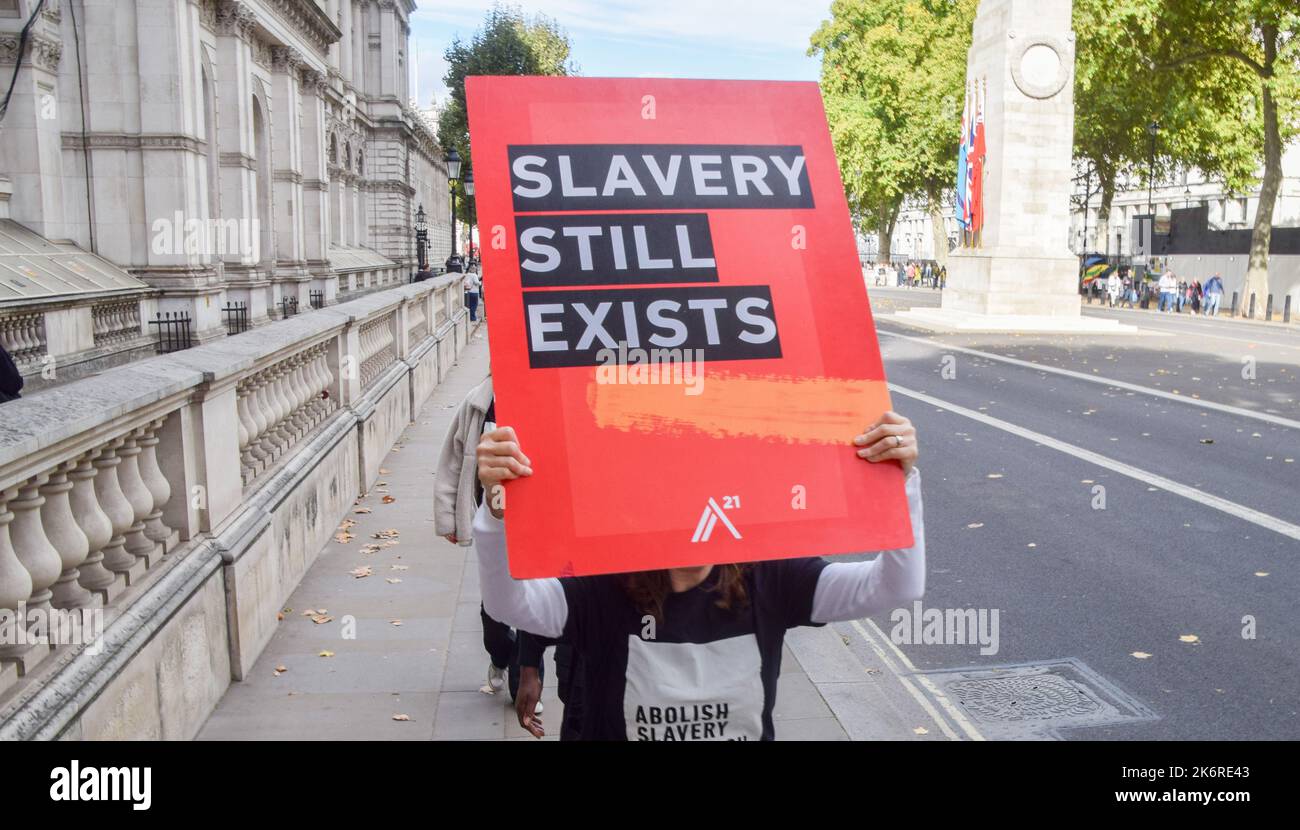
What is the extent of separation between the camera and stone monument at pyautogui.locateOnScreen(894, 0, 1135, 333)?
112ft

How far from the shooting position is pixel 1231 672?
634cm

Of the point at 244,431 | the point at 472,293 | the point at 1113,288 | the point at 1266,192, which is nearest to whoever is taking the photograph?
the point at 244,431

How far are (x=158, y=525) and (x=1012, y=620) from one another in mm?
5031

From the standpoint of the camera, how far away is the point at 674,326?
8.67 ft

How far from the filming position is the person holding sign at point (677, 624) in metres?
2.68

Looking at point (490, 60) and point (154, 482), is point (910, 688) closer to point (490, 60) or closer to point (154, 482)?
point (154, 482)

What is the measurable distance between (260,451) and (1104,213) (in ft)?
201

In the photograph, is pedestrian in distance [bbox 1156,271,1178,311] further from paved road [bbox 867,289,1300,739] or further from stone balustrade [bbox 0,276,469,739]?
stone balustrade [bbox 0,276,469,739]

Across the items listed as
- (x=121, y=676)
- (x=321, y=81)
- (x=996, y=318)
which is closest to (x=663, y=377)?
(x=121, y=676)

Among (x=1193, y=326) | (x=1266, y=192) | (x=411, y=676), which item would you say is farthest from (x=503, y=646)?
(x=1266, y=192)

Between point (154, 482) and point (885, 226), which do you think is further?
point (885, 226)

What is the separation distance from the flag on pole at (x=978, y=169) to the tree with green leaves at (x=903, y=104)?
24.9 m

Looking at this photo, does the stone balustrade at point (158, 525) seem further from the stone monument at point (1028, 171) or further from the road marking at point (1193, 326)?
the stone monument at point (1028, 171)
